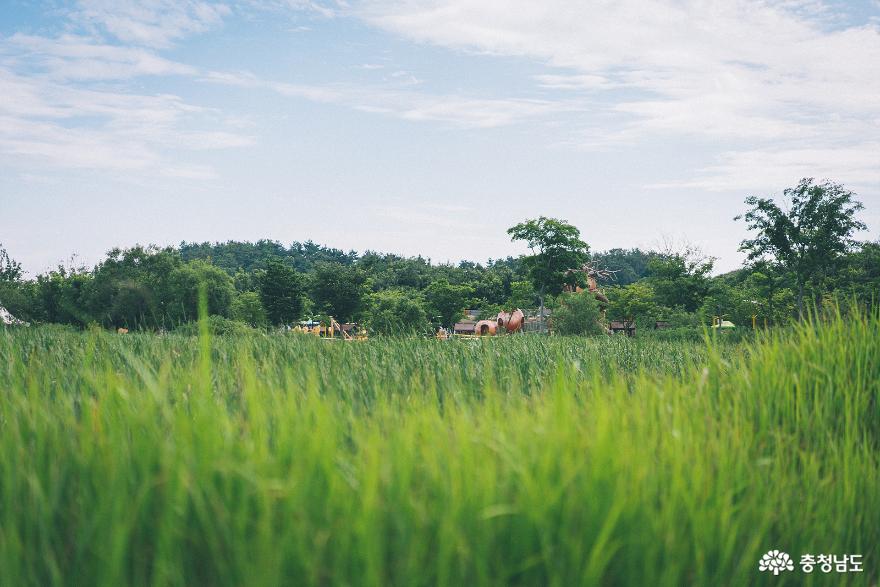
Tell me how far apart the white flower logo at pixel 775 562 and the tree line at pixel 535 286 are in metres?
19.0

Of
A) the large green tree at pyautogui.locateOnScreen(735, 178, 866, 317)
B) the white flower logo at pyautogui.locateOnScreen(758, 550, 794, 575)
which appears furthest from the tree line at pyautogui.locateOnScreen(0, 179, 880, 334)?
the white flower logo at pyautogui.locateOnScreen(758, 550, 794, 575)

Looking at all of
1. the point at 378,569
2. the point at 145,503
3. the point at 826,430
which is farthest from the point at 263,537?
the point at 826,430

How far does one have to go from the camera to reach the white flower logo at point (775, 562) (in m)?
2.65

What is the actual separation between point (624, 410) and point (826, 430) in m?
1.83

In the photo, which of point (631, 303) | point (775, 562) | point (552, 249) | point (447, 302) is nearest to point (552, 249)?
point (552, 249)

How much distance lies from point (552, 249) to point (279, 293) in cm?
2377

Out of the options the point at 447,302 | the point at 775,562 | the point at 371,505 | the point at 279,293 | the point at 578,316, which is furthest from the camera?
the point at 447,302

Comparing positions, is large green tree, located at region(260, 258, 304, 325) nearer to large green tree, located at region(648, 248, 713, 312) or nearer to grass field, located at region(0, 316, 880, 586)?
large green tree, located at region(648, 248, 713, 312)

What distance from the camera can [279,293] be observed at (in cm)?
5297

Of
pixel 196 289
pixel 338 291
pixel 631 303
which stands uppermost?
pixel 196 289

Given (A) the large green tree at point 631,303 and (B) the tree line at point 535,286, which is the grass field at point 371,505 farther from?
(A) the large green tree at point 631,303

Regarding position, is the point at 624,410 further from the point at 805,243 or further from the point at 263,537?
the point at 805,243

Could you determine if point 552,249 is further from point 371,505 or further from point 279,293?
point 371,505

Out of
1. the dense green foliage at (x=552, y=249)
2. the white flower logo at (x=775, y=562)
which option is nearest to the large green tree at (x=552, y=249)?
the dense green foliage at (x=552, y=249)
